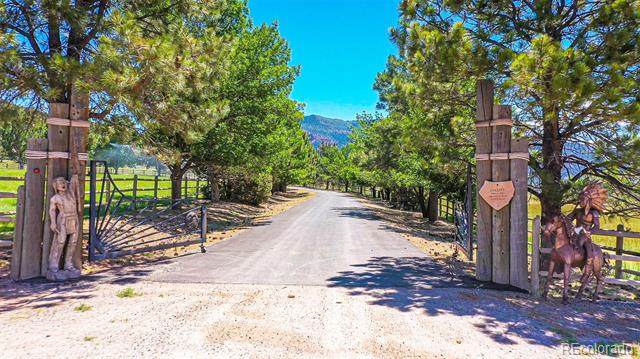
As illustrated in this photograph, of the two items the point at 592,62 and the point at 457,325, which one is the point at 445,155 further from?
the point at 457,325

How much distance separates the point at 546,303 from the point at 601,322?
2.55ft

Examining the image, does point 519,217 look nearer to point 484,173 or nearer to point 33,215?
point 484,173

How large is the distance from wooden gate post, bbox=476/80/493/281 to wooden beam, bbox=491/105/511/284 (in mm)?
97

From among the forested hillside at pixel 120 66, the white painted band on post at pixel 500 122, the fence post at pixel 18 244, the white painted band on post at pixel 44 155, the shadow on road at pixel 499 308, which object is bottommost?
the shadow on road at pixel 499 308

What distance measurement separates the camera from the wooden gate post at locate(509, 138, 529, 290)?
6.14m

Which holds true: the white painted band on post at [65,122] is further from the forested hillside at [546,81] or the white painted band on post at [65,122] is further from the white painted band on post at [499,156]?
the white painted band on post at [499,156]

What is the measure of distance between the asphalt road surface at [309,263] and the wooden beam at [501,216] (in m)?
1.01

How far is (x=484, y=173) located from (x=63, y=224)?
7.38 meters

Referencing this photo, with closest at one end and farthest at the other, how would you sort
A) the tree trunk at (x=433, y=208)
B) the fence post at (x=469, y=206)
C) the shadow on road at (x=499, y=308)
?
1. the shadow on road at (x=499, y=308)
2. the fence post at (x=469, y=206)
3. the tree trunk at (x=433, y=208)

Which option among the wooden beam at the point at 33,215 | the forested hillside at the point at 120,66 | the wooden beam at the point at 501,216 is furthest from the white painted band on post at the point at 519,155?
the wooden beam at the point at 33,215

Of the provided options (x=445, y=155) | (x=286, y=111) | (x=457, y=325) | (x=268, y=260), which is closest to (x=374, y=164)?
(x=286, y=111)

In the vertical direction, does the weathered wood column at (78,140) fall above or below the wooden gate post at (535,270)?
above

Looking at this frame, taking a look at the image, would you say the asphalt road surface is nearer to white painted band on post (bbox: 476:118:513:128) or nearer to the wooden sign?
the wooden sign

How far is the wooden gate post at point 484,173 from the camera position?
21.4 ft
